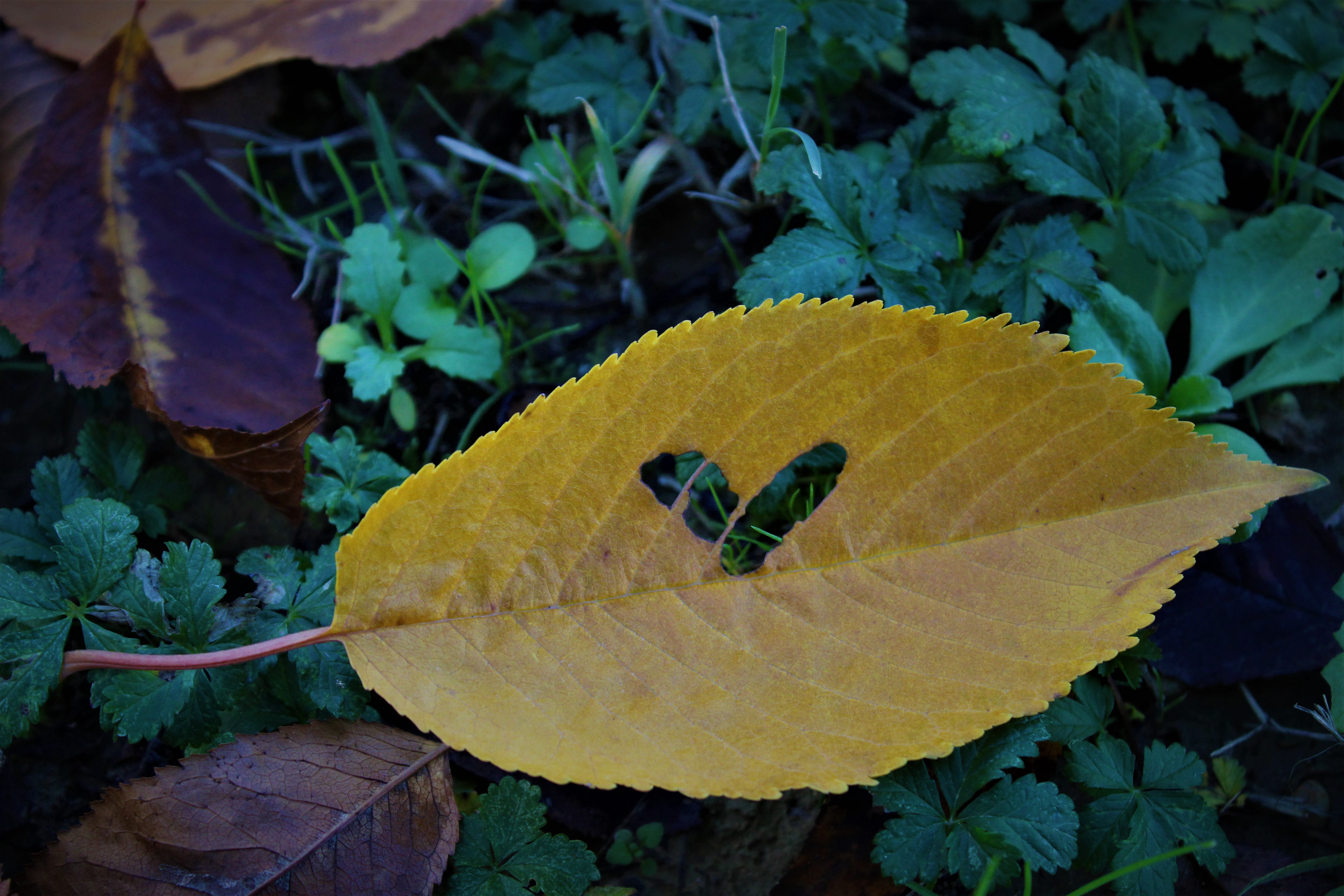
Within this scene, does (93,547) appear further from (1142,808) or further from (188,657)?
(1142,808)

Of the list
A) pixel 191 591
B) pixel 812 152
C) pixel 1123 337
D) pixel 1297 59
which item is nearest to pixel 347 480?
pixel 191 591

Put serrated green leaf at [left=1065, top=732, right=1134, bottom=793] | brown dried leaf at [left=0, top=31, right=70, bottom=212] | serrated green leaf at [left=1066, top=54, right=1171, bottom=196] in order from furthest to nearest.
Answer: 1. brown dried leaf at [left=0, top=31, right=70, bottom=212]
2. serrated green leaf at [left=1066, top=54, right=1171, bottom=196]
3. serrated green leaf at [left=1065, top=732, right=1134, bottom=793]

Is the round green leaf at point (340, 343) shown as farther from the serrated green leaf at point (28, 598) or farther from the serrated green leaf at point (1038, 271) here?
the serrated green leaf at point (1038, 271)

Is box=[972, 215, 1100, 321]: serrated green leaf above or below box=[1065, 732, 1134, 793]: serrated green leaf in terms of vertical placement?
above

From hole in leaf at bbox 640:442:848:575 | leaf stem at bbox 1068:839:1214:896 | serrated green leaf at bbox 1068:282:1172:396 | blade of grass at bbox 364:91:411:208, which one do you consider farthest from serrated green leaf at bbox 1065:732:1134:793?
blade of grass at bbox 364:91:411:208

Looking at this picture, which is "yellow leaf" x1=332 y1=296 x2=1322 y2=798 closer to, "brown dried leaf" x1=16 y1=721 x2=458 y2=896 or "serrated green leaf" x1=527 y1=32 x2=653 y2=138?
"brown dried leaf" x1=16 y1=721 x2=458 y2=896

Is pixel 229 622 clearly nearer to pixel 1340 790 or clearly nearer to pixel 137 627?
pixel 137 627

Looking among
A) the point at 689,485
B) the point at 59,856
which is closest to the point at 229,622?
the point at 59,856
